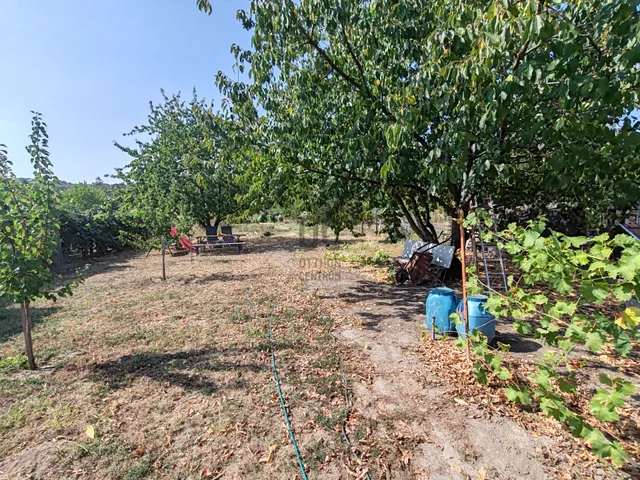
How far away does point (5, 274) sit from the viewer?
133 inches

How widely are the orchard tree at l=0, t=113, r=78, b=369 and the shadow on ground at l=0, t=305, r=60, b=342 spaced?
1922mm

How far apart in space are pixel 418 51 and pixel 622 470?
16.2 feet

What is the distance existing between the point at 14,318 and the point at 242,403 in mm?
5462

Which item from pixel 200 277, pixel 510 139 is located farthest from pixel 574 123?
pixel 200 277

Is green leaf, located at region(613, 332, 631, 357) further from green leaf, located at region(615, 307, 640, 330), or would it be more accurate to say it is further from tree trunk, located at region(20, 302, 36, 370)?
tree trunk, located at region(20, 302, 36, 370)

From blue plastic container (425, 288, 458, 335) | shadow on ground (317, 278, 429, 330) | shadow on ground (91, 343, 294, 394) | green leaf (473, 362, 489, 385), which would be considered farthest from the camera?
shadow on ground (317, 278, 429, 330)

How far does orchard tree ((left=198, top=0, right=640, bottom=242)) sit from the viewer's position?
309 cm

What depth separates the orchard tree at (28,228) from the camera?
11.3 ft

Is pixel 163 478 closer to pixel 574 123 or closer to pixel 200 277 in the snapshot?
pixel 574 123

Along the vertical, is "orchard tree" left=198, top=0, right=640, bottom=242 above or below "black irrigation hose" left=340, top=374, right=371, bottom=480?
above

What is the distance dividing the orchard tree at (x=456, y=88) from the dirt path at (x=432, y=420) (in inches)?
92.3

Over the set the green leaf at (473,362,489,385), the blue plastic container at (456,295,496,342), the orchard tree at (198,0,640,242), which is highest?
the orchard tree at (198,0,640,242)

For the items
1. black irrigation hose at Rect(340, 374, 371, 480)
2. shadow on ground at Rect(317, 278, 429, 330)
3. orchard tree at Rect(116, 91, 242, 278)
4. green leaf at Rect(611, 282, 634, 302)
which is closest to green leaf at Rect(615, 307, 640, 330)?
green leaf at Rect(611, 282, 634, 302)

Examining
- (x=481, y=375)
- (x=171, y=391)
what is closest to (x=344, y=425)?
(x=481, y=375)
